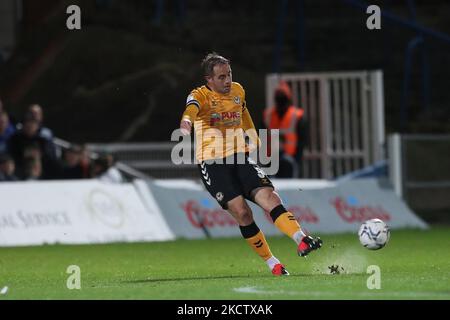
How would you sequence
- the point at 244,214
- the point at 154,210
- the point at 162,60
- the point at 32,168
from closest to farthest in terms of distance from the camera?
the point at 244,214 → the point at 154,210 → the point at 32,168 → the point at 162,60

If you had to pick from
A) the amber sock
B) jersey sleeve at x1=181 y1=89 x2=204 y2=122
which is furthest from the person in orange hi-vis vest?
the amber sock

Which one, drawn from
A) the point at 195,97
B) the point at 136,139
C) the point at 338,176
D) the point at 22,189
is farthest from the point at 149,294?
the point at 136,139

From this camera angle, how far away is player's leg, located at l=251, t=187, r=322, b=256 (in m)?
12.2

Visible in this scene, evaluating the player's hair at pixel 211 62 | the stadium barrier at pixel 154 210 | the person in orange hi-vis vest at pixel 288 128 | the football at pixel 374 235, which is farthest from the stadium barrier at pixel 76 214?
the football at pixel 374 235

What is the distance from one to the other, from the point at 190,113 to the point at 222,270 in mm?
2011

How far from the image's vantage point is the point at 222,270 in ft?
44.7

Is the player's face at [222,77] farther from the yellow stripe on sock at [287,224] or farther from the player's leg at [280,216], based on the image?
the yellow stripe on sock at [287,224]

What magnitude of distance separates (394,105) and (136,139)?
5130mm

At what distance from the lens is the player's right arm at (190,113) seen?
→ 469 inches

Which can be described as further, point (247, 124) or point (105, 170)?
point (105, 170)

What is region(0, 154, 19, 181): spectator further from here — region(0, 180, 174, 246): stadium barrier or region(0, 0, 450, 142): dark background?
region(0, 0, 450, 142): dark background

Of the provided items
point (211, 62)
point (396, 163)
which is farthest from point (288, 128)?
point (211, 62)

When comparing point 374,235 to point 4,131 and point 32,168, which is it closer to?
point 32,168

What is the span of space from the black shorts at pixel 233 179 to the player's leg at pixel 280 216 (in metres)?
0.07
